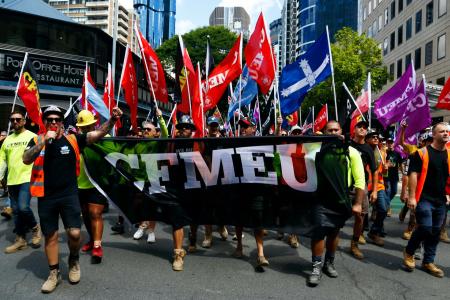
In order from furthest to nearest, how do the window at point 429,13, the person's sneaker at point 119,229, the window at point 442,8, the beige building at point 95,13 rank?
the beige building at point 95,13 < the window at point 429,13 < the window at point 442,8 < the person's sneaker at point 119,229

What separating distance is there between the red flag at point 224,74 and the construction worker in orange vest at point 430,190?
4.59 meters

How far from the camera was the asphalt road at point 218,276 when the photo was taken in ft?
13.9

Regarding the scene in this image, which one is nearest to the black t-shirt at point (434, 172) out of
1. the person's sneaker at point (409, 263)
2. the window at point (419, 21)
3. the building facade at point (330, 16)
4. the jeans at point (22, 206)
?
the person's sneaker at point (409, 263)

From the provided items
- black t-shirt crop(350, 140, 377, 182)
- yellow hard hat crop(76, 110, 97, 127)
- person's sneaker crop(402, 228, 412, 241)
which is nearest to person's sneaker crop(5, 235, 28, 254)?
yellow hard hat crop(76, 110, 97, 127)

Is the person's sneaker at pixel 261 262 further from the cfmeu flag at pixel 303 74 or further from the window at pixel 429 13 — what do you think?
the window at pixel 429 13

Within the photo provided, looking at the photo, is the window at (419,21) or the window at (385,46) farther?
the window at (385,46)

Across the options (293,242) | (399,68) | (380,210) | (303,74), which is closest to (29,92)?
(303,74)

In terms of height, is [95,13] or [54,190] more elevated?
[95,13]

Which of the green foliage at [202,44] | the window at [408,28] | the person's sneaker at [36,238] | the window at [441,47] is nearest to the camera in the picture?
the person's sneaker at [36,238]

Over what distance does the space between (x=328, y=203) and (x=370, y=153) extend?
1.66 metres

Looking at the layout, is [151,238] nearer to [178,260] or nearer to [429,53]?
[178,260]

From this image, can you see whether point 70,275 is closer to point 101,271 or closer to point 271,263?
point 101,271

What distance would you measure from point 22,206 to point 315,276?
12.7 feet

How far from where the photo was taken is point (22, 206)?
565 cm
